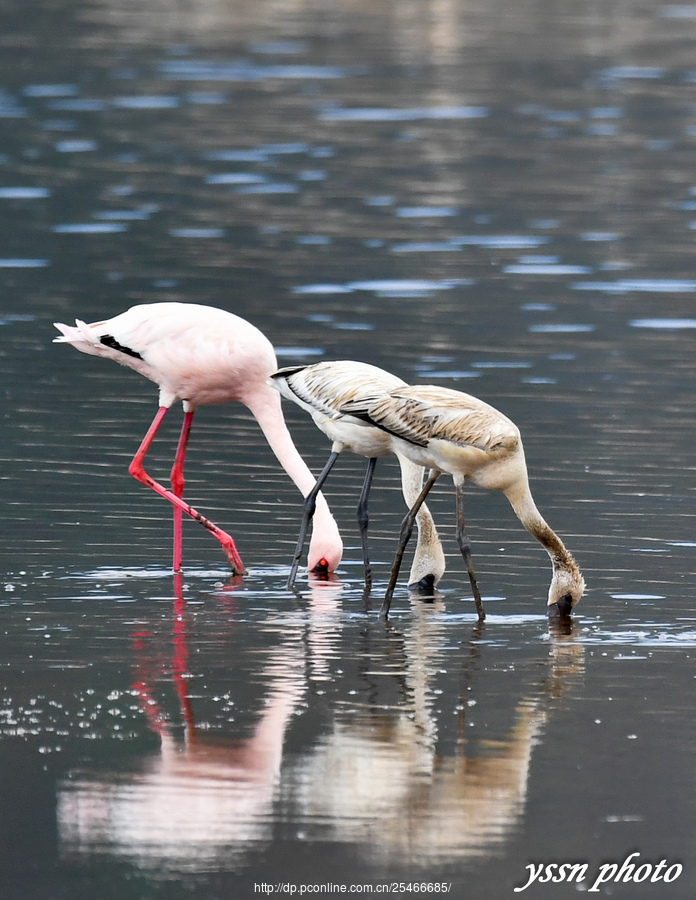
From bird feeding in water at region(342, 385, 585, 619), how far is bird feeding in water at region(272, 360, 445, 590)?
231 millimetres

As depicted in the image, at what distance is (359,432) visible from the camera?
35.0 ft

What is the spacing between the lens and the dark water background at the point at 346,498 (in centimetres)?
667

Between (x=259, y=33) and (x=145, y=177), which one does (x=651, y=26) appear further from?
(x=145, y=177)

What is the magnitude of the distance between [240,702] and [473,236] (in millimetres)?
15119

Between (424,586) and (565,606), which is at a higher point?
(565,606)

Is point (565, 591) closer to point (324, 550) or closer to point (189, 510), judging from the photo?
point (324, 550)

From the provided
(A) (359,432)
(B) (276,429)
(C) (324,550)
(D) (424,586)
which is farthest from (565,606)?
(B) (276,429)

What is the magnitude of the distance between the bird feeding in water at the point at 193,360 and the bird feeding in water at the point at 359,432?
48 centimetres

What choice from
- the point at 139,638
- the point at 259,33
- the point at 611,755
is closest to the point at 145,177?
the point at 259,33

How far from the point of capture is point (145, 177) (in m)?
25.9

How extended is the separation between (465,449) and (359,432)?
42.6 inches

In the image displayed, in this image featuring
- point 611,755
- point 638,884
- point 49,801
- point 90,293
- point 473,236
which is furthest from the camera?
point 473,236

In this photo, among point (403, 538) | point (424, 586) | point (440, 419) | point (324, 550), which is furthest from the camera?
point (324, 550)

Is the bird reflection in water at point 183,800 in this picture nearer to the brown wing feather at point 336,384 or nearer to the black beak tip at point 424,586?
the black beak tip at point 424,586
